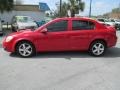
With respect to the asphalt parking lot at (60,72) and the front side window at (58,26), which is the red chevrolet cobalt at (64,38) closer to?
the front side window at (58,26)

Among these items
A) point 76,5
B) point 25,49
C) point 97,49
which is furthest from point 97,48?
point 76,5

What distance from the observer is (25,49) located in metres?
9.23

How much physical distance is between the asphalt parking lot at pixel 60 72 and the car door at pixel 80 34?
0.42 metres

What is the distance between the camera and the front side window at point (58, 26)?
9352 mm

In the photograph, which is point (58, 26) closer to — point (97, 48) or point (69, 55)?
point (69, 55)

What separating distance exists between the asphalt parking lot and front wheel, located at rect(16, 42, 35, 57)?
0.87 ft

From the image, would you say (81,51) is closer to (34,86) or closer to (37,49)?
(37,49)

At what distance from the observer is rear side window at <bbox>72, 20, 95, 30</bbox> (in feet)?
31.2

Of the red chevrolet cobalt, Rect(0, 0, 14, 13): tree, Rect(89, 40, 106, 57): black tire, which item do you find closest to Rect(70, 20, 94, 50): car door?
the red chevrolet cobalt

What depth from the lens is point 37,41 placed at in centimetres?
921

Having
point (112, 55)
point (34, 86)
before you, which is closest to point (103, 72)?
point (34, 86)

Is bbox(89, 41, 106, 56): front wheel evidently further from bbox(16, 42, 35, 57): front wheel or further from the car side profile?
the car side profile

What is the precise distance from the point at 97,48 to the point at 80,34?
0.86 metres

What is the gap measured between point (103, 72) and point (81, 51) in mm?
3308
